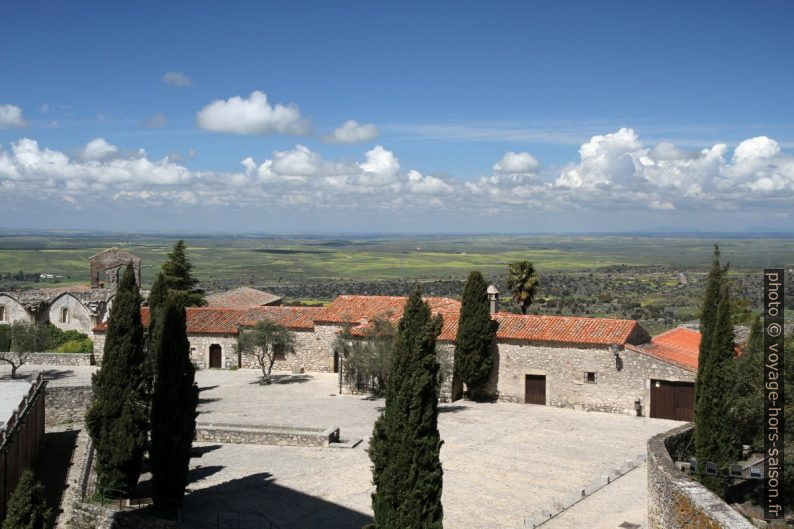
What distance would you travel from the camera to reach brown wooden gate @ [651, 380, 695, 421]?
81.8 feet

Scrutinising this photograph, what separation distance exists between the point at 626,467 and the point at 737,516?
421 inches

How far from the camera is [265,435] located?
875 inches

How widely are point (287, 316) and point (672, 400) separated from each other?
60.2 feet

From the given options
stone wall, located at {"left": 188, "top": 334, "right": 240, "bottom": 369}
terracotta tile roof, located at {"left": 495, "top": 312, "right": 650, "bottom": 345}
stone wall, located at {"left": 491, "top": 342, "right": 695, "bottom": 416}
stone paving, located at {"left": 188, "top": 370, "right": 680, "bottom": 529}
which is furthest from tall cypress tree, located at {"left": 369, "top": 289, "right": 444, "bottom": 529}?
stone wall, located at {"left": 188, "top": 334, "right": 240, "bottom": 369}

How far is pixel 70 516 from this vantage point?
1691cm

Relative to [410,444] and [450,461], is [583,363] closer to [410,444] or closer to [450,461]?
[450,461]

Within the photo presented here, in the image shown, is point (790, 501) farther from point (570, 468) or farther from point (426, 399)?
point (426, 399)

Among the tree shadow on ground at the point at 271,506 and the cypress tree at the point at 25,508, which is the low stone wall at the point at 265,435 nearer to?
the tree shadow on ground at the point at 271,506

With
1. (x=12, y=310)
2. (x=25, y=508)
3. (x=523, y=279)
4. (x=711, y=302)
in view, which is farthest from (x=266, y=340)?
(x=12, y=310)

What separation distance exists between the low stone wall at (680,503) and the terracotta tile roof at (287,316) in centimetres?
2295

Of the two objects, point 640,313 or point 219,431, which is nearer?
point 219,431

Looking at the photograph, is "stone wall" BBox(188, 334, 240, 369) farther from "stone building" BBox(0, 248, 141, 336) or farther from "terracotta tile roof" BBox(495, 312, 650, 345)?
"terracotta tile roof" BBox(495, 312, 650, 345)

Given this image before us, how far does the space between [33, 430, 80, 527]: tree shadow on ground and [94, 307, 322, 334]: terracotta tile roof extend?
1128 cm

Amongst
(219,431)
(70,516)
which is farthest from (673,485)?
(219,431)
